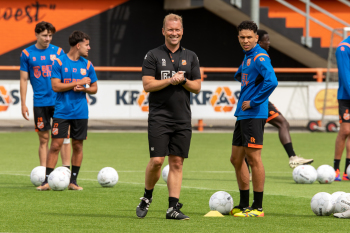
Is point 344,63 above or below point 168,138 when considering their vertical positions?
above

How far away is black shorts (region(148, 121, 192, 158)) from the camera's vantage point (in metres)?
6.88

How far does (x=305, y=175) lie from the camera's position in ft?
32.3

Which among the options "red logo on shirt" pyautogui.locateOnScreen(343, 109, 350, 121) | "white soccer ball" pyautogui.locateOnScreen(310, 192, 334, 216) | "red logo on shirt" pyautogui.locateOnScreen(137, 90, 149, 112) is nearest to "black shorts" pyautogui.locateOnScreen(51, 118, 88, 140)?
"white soccer ball" pyautogui.locateOnScreen(310, 192, 334, 216)

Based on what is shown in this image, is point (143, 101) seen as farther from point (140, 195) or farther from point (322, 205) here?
point (322, 205)

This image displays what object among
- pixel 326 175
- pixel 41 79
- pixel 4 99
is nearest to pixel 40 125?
pixel 41 79

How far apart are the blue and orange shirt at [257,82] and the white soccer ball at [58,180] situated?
2.92 metres

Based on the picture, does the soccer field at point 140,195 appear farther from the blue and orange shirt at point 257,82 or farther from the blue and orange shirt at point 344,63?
the blue and orange shirt at point 344,63

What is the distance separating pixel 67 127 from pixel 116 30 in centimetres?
1650

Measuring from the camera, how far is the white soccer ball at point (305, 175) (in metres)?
9.84

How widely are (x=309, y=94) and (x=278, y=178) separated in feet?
32.0

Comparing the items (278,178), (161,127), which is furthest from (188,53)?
(278,178)

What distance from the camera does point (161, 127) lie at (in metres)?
6.89

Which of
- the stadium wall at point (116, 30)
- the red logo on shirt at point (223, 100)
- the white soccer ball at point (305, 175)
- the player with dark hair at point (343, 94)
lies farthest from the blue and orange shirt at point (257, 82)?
the stadium wall at point (116, 30)

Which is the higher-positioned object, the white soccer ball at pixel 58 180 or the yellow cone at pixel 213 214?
the white soccer ball at pixel 58 180
